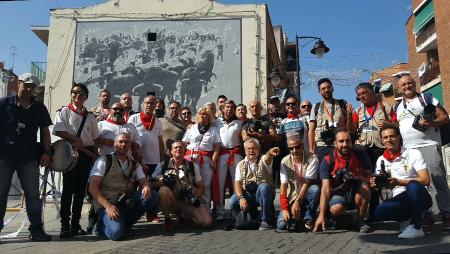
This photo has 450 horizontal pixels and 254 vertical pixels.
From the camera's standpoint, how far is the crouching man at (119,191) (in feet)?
16.4

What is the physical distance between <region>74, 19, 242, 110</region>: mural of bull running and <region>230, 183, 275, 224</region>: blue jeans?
11943 millimetres

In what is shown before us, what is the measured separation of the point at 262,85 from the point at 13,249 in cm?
1378

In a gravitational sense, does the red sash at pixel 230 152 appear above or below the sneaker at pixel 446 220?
above

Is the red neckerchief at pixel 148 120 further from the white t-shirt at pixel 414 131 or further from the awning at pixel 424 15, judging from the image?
the awning at pixel 424 15

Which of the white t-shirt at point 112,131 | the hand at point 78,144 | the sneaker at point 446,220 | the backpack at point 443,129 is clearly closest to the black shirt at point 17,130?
the hand at point 78,144

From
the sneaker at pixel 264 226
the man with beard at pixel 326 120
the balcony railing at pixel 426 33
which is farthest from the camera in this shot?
the balcony railing at pixel 426 33

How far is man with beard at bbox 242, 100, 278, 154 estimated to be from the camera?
20.5ft

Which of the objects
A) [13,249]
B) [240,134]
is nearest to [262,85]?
[240,134]

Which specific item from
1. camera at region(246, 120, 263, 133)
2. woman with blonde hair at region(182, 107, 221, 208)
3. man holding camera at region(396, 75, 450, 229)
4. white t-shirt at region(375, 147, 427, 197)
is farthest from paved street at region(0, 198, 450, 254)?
camera at region(246, 120, 263, 133)

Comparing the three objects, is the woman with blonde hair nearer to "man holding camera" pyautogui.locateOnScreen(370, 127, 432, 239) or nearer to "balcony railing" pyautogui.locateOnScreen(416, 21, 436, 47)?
"man holding camera" pyautogui.locateOnScreen(370, 127, 432, 239)

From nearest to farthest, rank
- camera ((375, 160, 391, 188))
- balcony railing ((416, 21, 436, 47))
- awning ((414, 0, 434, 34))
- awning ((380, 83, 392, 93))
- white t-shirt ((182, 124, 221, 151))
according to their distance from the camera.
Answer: camera ((375, 160, 391, 188)) → awning ((380, 83, 392, 93)) → white t-shirt ((182, 124, 221, 151)) → awning ((414, 0, 434, 34)) → balcony railing ((416, 21, 436, 47))

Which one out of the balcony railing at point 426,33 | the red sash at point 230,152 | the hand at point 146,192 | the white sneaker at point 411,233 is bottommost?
the white sneaker at point 411,233

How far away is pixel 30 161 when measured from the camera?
5059 mm

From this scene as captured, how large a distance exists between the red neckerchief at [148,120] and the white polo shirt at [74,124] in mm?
937
